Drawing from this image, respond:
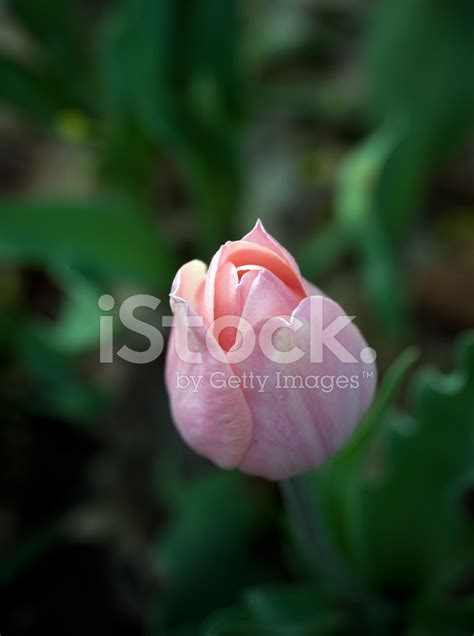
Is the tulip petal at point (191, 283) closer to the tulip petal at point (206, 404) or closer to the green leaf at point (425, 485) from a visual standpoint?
the tulip petal at point (206, 404)

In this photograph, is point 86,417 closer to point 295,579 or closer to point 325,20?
point 295,579

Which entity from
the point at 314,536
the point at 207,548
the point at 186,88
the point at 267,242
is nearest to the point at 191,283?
the point at 267,242

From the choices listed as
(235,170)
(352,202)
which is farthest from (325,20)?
(352,202)

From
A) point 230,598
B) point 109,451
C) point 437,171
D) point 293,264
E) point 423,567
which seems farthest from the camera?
point 437,171

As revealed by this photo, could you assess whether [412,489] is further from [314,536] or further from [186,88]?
[186,88]

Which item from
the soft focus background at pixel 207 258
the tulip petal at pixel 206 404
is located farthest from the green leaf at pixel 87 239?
the tulip petal at pixel 206 404
